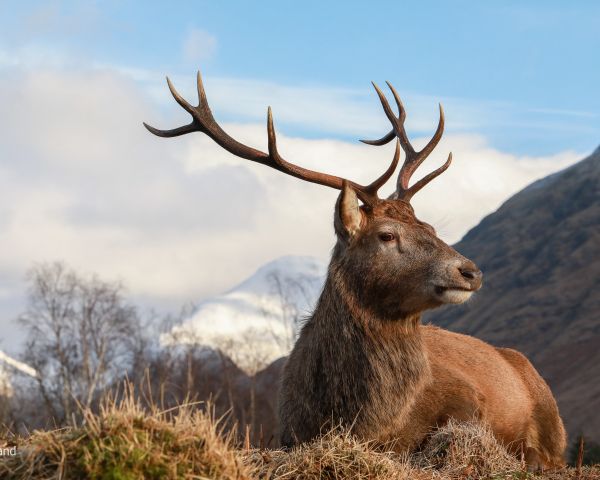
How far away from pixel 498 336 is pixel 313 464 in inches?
3249

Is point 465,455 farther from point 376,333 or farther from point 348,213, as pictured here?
point 348,213

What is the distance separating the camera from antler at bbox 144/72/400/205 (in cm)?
903

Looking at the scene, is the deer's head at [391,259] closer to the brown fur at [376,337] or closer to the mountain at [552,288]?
the brown fur at [376,337]

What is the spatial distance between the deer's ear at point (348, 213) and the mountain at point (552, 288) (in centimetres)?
5566

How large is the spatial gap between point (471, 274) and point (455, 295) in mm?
246

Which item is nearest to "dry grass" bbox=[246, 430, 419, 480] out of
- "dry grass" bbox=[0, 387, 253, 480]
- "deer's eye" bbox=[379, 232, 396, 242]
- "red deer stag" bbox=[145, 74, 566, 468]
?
"dry grass" bbox=[0, 387, 253, 480]

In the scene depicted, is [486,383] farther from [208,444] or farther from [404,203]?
[208,444]

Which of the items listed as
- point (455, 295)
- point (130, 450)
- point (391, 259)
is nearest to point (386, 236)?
point (391, 259)

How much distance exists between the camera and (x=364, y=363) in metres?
8.55

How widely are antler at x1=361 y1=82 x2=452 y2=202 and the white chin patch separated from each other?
2090 millimetres

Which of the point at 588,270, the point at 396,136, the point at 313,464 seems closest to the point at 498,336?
the point at 588,270

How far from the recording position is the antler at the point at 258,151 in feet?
29.6

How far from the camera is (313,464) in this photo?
5773 mm

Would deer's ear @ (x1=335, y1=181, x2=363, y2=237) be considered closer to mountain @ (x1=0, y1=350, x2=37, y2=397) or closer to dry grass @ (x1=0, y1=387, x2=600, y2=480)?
dry grass @ (x1=0, y1=387, x2=600, y2=480)
